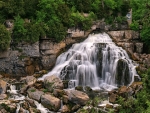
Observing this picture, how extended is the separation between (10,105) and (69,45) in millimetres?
13239

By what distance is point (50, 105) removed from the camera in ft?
78.6

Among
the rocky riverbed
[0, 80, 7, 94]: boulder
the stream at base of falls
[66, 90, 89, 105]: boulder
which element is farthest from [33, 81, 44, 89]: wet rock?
[66, 90, 89, 105]: boulder

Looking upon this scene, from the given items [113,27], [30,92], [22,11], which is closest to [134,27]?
[113,27]

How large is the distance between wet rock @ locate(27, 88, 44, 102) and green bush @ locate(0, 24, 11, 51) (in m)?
5.84

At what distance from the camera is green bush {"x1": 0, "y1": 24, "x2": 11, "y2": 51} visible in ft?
94.2

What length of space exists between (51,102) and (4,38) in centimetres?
917

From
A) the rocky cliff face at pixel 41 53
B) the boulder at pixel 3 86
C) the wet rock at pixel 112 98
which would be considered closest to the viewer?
the wet rock at pixel 112 98

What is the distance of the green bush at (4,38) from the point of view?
28.7m

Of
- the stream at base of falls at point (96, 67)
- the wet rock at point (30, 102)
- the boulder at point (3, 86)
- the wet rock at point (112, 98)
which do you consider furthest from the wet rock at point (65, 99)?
the boulder at point (3, 86)

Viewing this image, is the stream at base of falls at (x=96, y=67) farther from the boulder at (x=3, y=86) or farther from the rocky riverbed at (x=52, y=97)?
the rocky riverbed at (x=52, y=97)

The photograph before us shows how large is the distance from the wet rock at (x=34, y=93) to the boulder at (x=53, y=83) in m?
1.28

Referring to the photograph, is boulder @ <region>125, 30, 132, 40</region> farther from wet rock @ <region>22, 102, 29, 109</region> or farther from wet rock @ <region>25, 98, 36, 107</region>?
wet rock @ <region>22, 102, 29, 109</region>

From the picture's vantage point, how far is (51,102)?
2392 centimetres

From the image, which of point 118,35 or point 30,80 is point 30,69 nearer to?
point 30,80
